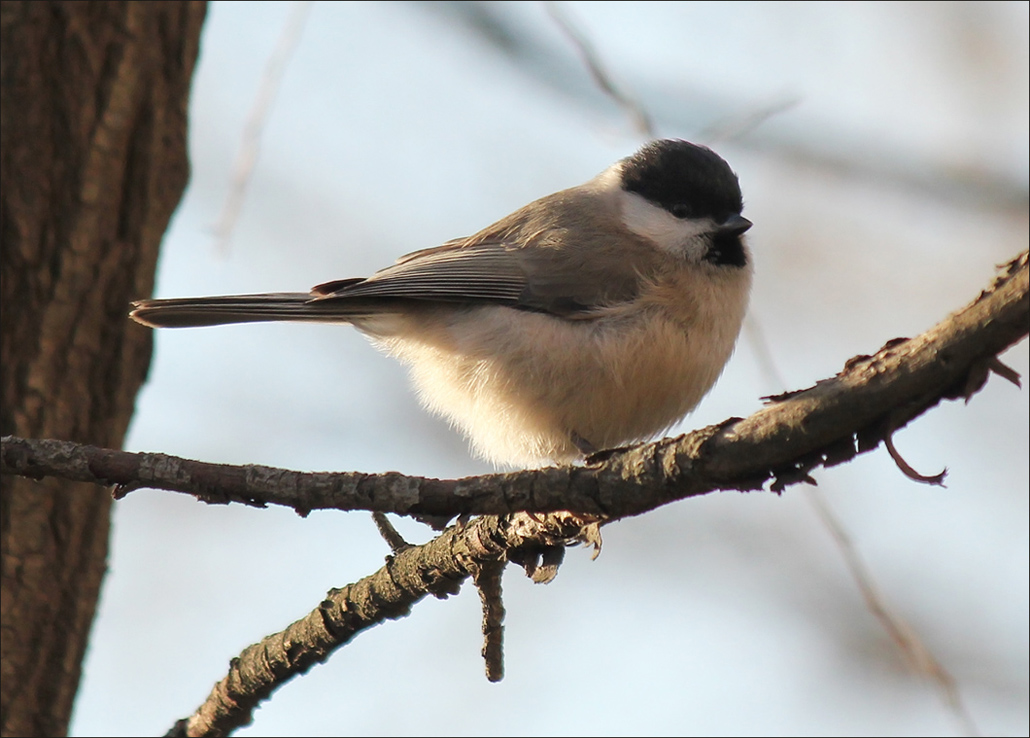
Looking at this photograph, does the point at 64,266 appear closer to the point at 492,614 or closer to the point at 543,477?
the point at 492,614

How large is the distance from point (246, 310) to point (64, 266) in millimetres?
729

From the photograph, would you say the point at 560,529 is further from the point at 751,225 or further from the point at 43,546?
the point at 751,225

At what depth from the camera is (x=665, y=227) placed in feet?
13.4

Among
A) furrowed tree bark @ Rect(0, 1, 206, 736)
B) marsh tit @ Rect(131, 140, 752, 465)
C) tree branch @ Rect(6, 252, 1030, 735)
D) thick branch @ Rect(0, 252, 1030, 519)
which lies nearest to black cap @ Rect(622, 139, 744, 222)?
marsh tit @ Rect(131, 140, 752, 465)

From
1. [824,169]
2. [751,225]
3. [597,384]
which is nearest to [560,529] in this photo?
[597,384]

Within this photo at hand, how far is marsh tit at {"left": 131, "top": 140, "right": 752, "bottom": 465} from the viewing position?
342cm

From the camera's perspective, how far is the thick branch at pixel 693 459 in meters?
1.50

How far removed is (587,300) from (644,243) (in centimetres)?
49

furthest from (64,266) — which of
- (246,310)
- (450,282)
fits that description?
(450,282)

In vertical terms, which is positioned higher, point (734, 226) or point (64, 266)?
point (734, 226)

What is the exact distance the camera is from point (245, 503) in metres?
2.17

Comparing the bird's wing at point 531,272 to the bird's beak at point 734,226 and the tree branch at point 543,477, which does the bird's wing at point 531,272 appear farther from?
the tree branch at point 543,477

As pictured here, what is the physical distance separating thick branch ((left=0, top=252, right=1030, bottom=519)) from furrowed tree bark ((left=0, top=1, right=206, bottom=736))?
956 millimetres

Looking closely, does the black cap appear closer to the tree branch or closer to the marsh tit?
the marsh tit
